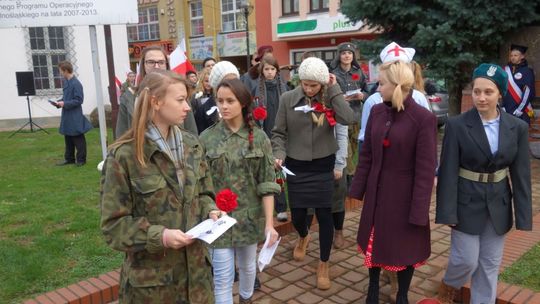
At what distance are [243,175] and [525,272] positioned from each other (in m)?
2.52

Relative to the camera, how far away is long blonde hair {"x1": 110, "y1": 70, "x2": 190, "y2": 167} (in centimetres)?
214

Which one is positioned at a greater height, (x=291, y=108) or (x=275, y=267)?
(x=291, y=108)

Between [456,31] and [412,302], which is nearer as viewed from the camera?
[412,302]

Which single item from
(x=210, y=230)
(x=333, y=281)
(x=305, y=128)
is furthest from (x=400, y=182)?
(x=210, y=230)

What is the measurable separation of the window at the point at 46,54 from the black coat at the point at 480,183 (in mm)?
17041

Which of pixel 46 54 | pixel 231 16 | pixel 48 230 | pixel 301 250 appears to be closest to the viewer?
pixel 301 250

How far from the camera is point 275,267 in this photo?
4.45 meters

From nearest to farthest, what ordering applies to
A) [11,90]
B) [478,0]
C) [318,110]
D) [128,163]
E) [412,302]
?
[128,163] < [412,302] < [318,110] < [478,0] < [11,90]

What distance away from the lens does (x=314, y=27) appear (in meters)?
22.8

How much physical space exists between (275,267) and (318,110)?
Answer: 1515 mm

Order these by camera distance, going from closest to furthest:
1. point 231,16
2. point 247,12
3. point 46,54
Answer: point 46,54, point 247,12, point 231,16

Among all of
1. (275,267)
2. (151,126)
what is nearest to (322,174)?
(275,267)

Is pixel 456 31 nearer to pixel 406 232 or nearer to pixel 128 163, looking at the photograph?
pixel 406 232

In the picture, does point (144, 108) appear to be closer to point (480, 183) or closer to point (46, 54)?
point (480, 183)
